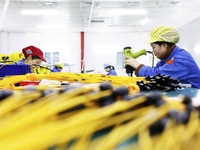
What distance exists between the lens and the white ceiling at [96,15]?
519 cm

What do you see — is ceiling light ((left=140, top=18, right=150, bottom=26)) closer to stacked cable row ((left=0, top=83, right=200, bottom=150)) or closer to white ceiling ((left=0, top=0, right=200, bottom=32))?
white ceiling ((left=0, top=0, right=200, bottom=32))

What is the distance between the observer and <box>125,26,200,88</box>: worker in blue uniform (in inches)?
53.4

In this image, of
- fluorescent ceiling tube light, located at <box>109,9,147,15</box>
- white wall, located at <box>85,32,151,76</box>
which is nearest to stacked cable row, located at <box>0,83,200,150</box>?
fluorescent ceiling tube light, located at <box>109,9,147,15</box>

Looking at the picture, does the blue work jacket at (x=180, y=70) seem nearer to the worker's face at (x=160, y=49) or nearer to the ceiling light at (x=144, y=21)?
the worker's face at (x=160, y=49)

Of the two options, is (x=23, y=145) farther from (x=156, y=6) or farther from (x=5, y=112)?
(x=156, y=6)

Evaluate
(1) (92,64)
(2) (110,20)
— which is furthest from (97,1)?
(1) (92,64)

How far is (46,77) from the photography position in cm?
93

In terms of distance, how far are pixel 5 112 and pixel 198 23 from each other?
7113 millimetres

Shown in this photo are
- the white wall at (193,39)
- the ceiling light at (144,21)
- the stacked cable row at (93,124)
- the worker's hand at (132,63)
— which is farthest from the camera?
the ceiling light at (144,21)

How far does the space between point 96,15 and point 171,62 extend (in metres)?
5.49

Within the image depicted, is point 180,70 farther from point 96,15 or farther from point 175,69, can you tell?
point 96,15

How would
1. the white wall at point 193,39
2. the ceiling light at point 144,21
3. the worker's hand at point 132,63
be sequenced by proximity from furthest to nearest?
the ceiling light at point 144,21 → the white wall at point 193,39 → the worker's hand at point 132,63

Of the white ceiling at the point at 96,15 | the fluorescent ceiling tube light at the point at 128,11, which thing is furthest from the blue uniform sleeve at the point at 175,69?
Result: the fluorescent ceiling tube light at the point at 128,11

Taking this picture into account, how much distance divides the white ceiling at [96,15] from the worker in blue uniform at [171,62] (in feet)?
13.2
